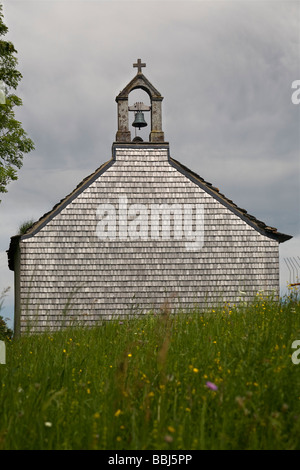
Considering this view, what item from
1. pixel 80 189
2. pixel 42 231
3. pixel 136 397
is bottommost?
pixel 136 397

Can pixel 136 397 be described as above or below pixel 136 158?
below

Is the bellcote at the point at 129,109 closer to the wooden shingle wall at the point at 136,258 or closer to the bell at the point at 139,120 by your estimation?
the bell at the point at 139,120

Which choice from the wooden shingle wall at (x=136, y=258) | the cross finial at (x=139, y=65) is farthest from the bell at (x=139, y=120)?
the wooden shingle wall at (x=136, y=258)

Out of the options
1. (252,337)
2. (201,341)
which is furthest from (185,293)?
(252,337)

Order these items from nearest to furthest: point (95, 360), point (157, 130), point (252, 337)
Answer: point (252, 337)
point (95, 360)
point (157, 130)

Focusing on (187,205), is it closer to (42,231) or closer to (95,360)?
(42,231)

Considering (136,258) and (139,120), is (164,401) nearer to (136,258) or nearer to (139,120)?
(136,258)

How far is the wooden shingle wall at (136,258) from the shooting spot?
607 inches

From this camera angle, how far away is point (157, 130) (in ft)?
54.8

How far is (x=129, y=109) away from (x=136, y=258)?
16.0 feet

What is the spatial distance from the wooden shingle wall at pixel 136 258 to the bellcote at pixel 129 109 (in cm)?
110

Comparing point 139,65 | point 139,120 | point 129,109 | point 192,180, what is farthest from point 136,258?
point 139,65
